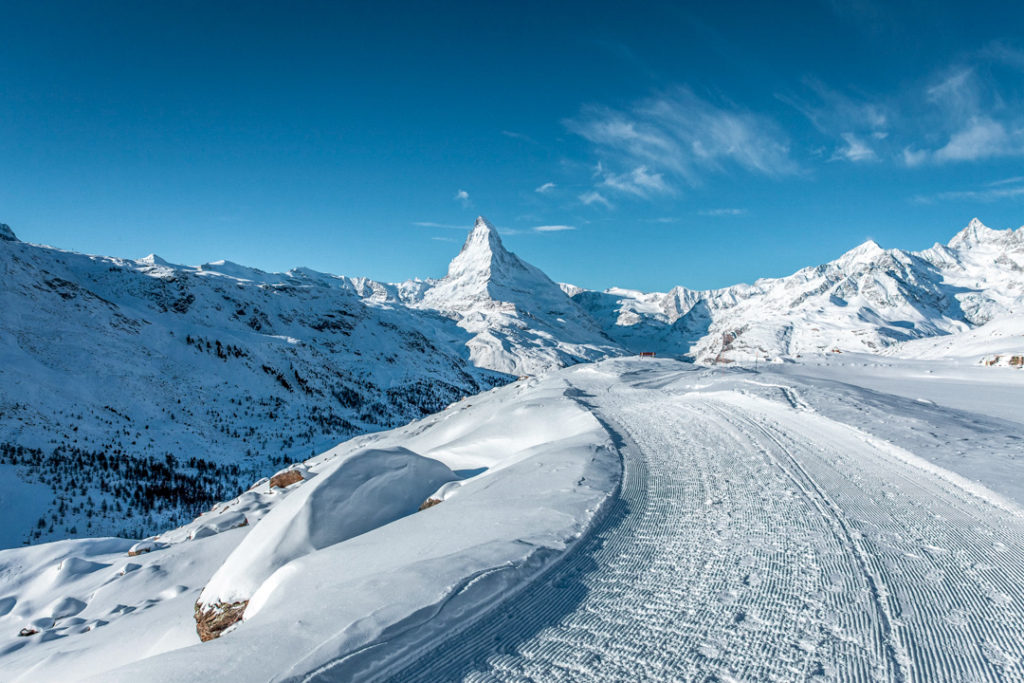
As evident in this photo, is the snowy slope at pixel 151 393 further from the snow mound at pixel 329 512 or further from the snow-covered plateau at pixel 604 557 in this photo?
the snow mound at pixel 329 512

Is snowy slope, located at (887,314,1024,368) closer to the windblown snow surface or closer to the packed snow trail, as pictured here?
the windblown snow surface

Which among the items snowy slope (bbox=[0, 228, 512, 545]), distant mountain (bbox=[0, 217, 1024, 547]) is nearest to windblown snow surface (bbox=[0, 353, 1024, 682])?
distant mountain (bbox=[0, 217, 1024, 547])

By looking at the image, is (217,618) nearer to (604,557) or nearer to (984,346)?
(604,557)

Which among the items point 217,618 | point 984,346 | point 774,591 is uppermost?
point 984,346

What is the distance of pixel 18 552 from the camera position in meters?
13.3

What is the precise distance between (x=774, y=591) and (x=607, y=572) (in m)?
1.55

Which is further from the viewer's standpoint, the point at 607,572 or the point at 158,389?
the point at 158,389

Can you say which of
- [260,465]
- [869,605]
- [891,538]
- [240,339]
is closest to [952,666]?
[869,605]

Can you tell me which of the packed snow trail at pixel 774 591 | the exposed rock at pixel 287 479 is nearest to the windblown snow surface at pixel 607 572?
the packed snow trail at pixel 774 591

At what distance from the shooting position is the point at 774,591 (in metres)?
4.20

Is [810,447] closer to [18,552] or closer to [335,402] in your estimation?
[18,552]

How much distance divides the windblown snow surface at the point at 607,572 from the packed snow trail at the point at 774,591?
0.02 m

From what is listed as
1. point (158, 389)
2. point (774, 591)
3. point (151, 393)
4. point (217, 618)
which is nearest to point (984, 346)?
point (774, 591)

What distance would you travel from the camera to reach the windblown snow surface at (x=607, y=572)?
128 inches
